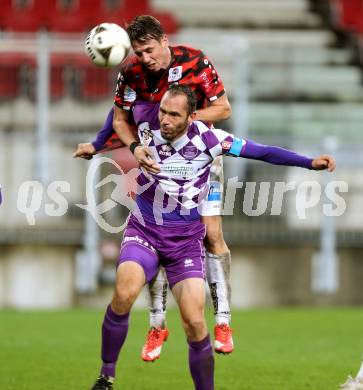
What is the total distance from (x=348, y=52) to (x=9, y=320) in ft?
30.9

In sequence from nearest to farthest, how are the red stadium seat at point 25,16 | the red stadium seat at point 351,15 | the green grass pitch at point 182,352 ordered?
the green grass pitch at point 182,352, the red stadium seat at point 25,16, the red stadium seat at point 351,15

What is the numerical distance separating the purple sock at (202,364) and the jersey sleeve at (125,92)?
5.89 ft

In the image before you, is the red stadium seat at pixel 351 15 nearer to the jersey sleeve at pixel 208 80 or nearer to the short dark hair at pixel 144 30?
the jersey sleeve at pixel 208 80

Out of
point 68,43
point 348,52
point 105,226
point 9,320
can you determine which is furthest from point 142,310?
point 348,52

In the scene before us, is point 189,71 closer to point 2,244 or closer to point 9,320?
point 9,320

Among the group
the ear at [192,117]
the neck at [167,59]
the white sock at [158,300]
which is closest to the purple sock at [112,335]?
the white sock at [158,300]

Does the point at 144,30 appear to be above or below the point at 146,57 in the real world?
above

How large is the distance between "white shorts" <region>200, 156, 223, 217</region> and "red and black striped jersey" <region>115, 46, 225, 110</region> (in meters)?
0.52

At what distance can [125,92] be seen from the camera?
866cm

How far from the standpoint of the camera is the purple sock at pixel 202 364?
786 cm

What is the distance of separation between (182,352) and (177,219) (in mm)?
3768

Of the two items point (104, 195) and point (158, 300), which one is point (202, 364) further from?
point (104, 195)

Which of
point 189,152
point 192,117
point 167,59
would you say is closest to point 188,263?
point 189,152

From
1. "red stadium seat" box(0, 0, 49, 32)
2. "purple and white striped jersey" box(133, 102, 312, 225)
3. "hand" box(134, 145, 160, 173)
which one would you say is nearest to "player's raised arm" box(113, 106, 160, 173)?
"hand" box(134, 145, 160, 173)
